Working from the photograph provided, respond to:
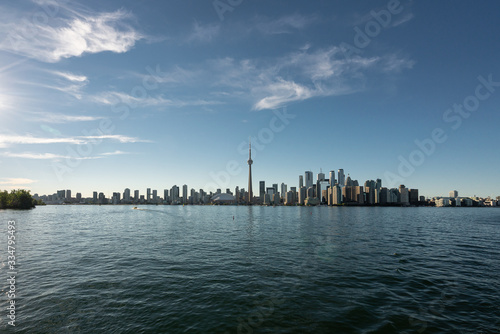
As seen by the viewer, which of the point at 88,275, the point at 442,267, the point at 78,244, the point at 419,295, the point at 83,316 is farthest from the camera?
the point at 78,244

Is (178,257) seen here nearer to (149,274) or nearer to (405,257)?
(149,274)

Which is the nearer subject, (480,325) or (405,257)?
(480,325)

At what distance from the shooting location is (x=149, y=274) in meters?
31.8

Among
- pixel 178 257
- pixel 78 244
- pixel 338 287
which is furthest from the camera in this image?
pixel 78 244

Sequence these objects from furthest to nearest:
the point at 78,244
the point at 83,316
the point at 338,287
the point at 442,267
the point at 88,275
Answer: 1. the point at 78,244
2. the point at 442,267
3. the point at 88,275
4. the point at 338,287
5. the point at 83,316

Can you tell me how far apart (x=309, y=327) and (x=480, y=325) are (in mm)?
14419

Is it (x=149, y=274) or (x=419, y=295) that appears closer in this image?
(x=419, y=295)

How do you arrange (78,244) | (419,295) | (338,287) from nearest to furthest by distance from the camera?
(419,295), (338,287), (78,244)

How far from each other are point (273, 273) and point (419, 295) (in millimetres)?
16797

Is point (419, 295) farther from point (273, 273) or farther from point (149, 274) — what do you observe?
point (149, 274)

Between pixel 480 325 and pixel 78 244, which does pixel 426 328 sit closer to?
pixel 480 325

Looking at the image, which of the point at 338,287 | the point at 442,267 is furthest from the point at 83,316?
the point at 442,267

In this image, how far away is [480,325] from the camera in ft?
63.0

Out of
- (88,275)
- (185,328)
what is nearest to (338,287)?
(185,328)
